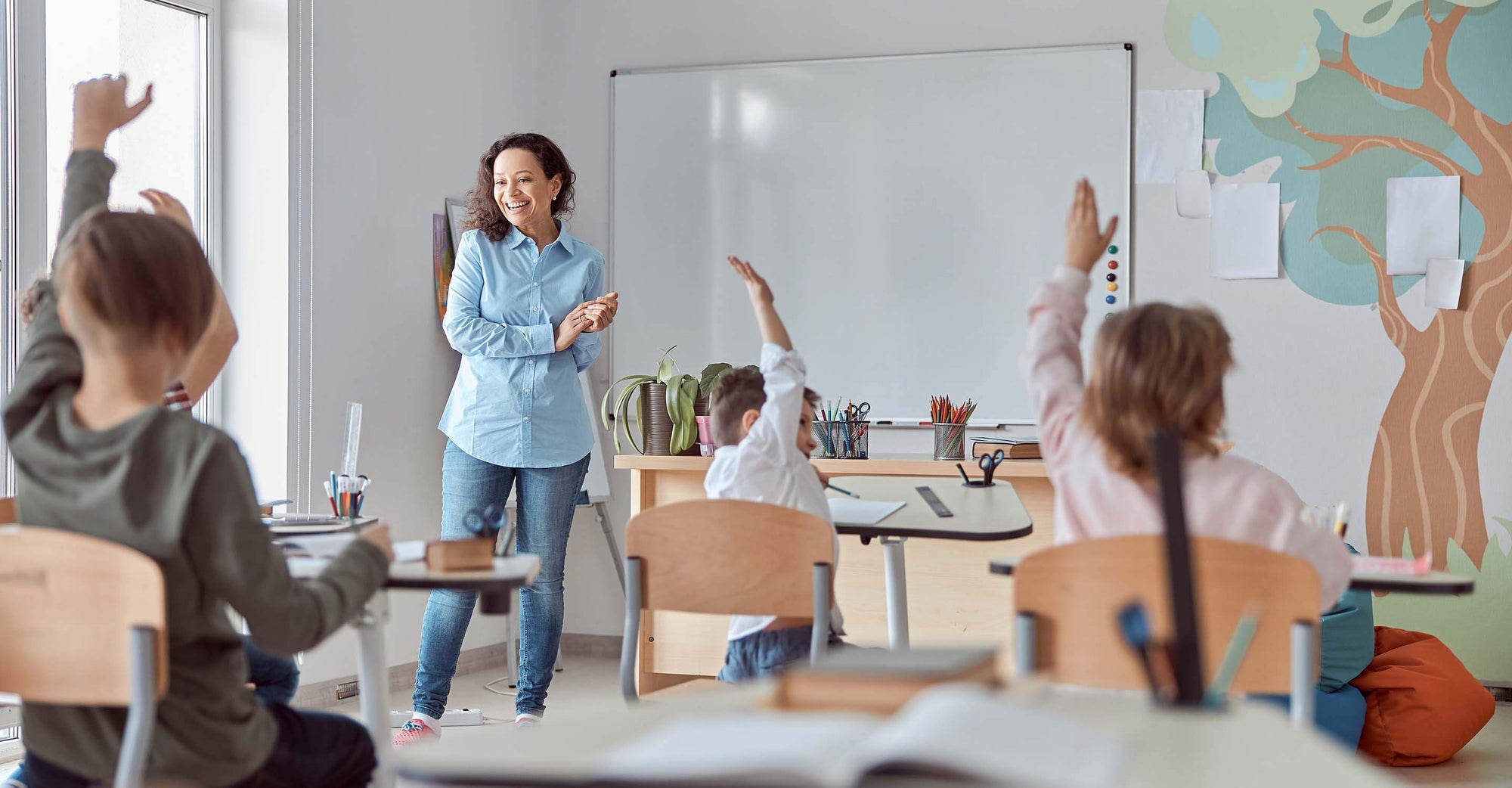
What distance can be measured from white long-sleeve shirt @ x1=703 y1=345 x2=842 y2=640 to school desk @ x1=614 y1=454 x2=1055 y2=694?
124 cm

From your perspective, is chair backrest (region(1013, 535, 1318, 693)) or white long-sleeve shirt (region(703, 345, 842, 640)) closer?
chair backrest (region(1013, 535, 1318, 693))

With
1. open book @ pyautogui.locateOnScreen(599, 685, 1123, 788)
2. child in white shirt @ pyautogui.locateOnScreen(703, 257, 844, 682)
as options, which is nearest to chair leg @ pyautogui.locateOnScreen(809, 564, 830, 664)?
child in white shirt @ pyautogui.locateOnScreen(703, 257, 844, 682)

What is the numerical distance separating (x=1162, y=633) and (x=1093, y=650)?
83 mm

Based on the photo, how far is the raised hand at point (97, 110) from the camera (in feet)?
6.37

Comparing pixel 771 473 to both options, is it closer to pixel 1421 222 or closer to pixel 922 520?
pixel 922 520

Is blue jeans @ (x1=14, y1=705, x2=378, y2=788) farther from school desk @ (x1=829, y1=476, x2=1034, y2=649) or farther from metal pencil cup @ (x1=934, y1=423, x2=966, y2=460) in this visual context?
metal pencil cup @ (x1=934, y1=423, x2=966, y2=460)

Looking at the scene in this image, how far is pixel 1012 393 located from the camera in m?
4.50

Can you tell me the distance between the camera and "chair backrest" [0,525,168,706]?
1.38 m

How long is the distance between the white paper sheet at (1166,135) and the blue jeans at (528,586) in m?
2.15

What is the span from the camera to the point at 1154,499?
67.4 inches

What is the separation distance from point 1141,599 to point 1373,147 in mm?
3379

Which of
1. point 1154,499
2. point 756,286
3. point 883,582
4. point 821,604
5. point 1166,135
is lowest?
point 883,582

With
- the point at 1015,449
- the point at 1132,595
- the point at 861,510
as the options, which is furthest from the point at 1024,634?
the point at 1015,449

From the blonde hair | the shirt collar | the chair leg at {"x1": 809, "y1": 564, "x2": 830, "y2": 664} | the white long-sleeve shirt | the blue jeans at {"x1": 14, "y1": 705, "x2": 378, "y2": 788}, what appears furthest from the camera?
the shirt collar
